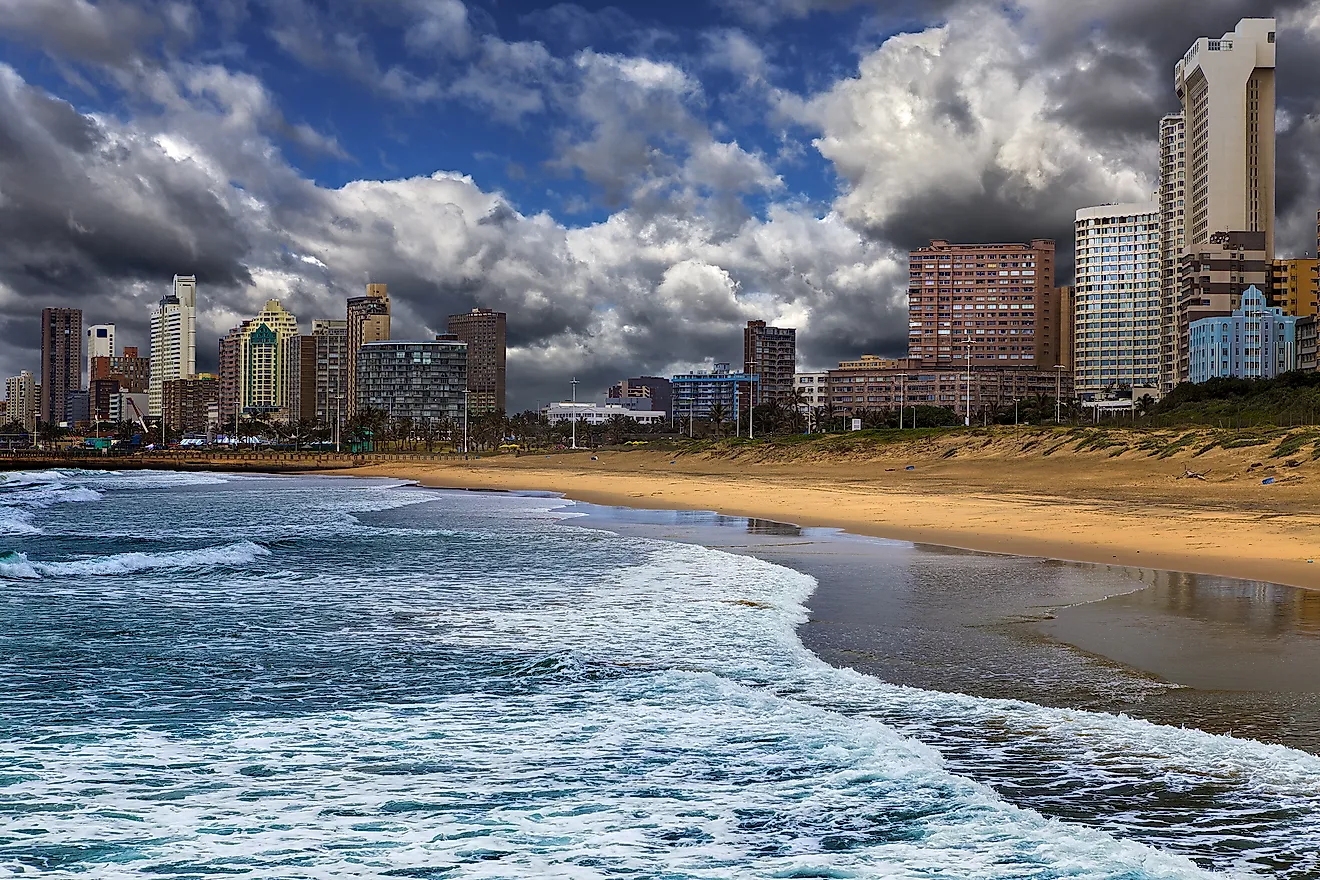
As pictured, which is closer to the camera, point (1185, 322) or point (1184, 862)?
point (1184, 862)

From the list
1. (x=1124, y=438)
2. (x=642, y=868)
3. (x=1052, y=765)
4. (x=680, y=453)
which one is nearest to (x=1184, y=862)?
(x=1052, y=765)

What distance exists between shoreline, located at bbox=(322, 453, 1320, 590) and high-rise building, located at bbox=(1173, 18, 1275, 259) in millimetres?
165232

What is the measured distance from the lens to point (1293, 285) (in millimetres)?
175750

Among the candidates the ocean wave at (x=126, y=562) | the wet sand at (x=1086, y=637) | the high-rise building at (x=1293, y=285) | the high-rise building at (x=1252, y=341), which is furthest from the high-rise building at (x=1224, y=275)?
the ocean wave at (x=126, y=562)

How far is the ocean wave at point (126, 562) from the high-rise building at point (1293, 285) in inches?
7455

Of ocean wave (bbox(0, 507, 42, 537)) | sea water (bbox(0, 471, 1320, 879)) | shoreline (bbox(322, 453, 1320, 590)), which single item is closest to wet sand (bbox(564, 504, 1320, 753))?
sea water (bbox(0, 471, 1320, 879))

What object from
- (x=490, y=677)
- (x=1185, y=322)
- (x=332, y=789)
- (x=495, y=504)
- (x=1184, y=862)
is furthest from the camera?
(x=1185, y=322)

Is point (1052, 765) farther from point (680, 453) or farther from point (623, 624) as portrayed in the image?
point (680, 453)

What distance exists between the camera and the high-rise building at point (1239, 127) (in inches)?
7205

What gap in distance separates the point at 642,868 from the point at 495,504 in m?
40.5

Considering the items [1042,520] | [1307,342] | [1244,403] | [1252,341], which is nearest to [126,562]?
[1042,520]

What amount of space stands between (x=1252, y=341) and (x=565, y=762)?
178m

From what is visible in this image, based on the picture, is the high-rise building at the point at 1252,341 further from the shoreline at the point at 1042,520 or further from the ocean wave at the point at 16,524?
the ocean wave at the point at 16,524

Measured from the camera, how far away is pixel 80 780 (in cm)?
668
